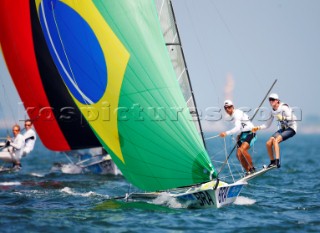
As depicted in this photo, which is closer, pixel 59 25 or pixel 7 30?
pixel 59 25

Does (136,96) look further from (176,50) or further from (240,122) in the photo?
(240,122)

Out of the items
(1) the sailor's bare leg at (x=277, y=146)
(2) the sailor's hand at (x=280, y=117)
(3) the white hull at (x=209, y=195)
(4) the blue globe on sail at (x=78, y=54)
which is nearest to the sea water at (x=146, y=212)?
(3) the white hull at (x=209, y=195)

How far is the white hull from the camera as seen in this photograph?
14859mm

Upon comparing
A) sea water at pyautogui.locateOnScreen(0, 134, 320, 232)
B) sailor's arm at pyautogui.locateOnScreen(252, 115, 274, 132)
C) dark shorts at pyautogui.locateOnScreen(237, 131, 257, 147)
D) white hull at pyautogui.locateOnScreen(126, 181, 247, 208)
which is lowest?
sea water at pyautogui.locateOnScreen(0, 134, 320, 232)

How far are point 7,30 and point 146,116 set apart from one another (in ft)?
33.2

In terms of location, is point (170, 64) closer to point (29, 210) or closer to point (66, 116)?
point (29, 210)

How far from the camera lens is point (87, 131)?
25.1m

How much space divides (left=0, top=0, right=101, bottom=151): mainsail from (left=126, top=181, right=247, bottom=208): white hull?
8775 millimetres

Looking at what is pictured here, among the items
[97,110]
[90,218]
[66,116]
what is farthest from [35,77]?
[90,218]

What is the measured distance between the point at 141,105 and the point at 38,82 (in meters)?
9.98

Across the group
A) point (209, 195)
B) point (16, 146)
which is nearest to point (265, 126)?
point (209, 195)

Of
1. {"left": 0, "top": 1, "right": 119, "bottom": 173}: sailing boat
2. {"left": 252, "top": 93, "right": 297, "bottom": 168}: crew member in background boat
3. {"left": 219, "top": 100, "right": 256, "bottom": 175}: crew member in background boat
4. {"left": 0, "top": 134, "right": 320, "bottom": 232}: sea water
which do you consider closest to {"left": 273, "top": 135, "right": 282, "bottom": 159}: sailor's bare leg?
{"left": 252, "top": 93, "right": 297, "bottom": 168}: crew member in background boat

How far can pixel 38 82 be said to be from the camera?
24.1 meters

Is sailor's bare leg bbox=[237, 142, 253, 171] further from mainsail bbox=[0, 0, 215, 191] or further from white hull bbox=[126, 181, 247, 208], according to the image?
mainsail bbox=[0, 0, 215, 191]
